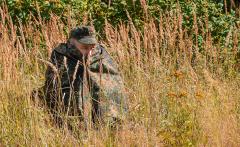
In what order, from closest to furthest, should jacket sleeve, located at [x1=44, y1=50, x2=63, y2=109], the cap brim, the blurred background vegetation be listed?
jacket sleeve, located at [x1=44, y1=50, x2=63, y2=109] → the cap brim → the blurred background vegetation

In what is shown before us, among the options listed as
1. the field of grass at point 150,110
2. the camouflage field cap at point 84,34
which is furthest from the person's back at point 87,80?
the field of grass at point 150,110

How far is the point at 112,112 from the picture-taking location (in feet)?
16.9

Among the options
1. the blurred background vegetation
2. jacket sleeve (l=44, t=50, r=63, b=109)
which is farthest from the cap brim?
the blurred background vegetation

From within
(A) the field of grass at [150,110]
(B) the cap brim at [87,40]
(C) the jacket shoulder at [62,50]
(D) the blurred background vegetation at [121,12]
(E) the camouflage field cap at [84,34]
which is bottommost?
(A) the field of grass at [150,110]

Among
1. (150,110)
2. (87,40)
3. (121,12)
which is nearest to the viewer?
(150,110)

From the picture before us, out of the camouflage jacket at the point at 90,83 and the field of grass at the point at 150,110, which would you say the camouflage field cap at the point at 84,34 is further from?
the field of grass at the point at 150,110

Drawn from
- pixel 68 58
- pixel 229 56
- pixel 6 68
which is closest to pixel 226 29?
pixel 229 56

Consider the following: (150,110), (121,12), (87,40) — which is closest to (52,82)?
(87,40)

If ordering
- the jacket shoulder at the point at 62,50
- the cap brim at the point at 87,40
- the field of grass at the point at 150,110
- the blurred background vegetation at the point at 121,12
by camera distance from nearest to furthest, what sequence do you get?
1. the field of grass at the point at 150,110
2. the cap brim at the point at 87,40
3. the jacket shoulder at the point at 62,50
4. the blurred background vegetation at the point at 121,12

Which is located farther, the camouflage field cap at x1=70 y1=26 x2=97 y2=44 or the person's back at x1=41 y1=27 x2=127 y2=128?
the camouflage field cap at x1=70 y1=26 x2=97 y2=44

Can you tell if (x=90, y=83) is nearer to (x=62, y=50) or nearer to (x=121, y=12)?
(x=62, y=50)

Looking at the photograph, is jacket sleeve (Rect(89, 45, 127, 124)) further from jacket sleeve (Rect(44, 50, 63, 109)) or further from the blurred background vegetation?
the blurred background vegetation

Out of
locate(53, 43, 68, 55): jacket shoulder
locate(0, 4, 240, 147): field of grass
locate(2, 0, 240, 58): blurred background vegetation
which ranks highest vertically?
locate(53, 43, 68, 55): jacket shoulder

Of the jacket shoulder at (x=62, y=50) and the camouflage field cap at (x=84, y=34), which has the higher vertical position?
the camouflage field cap at (x=84, y=34)
